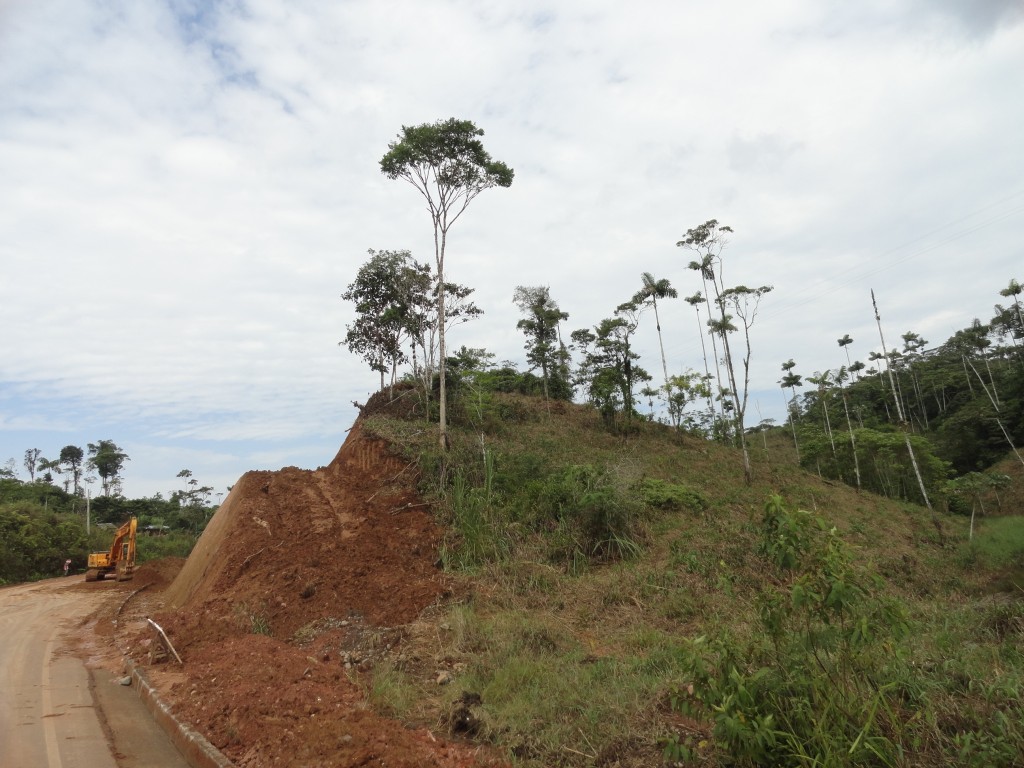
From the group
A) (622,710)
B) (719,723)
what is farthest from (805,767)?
(622,710)

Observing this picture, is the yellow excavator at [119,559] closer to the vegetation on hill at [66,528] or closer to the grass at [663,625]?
the vegetation on hill at [66,528]

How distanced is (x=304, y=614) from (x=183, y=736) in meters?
3.75

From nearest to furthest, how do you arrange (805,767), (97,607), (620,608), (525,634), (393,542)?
(805,767), (525,634), (620,608), (393,542), (97,607)

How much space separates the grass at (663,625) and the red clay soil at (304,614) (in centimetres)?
60

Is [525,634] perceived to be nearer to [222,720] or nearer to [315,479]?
[222,720]

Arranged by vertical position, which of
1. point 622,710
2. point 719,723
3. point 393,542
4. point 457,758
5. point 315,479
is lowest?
point 457,758

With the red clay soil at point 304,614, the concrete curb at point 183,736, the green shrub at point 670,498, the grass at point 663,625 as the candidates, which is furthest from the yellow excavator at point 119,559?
the green shrub at point 670,498

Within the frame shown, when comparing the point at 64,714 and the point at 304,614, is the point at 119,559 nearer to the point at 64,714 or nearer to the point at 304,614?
the point at 304,614

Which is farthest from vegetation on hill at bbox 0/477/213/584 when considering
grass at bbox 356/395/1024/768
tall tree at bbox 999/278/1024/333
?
tall tree at bbox 999/278/1024/333

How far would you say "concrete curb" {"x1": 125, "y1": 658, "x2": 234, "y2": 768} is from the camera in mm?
4945

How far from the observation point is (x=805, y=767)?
3197mm

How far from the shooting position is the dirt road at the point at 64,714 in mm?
5305

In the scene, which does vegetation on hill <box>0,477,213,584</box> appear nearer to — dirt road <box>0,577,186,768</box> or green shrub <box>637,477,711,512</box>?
dirt road <box>0,577,186,768</box>

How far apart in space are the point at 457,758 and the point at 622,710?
1.37m
